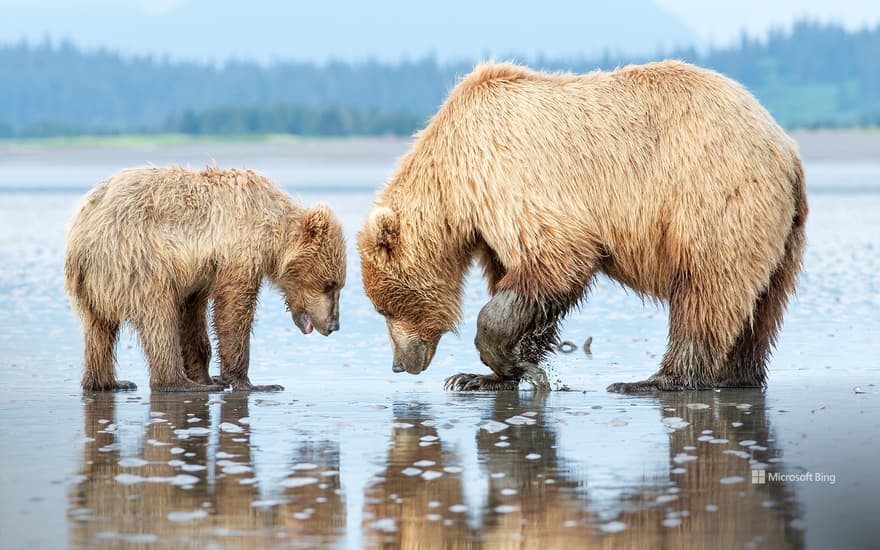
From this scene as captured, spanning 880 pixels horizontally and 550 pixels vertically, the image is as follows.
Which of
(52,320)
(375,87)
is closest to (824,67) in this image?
(375,87)

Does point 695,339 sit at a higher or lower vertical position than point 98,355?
higher

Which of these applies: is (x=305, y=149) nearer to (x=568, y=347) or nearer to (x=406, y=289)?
A: (x=568, y=347)

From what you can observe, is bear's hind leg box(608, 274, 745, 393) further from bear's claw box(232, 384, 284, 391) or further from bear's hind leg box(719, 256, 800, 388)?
bear's claw box(232, 384, 284, 391)

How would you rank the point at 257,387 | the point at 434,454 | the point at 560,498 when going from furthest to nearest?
1. the point at 257,387
2. the point at 434,454
3. the point at 560,498

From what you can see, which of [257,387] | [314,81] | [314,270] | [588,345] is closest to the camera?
[257,387]

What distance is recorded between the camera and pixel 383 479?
5969 millimetres

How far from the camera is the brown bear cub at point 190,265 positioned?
27.5 feet

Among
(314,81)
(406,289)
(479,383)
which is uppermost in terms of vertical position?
(314,81)

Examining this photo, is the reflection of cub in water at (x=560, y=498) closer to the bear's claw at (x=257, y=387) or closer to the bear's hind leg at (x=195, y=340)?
the bear's claw at (x=257, y=387)

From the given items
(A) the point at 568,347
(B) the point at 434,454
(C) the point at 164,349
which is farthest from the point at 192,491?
(A) the point at 568,347

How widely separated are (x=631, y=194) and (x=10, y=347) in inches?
188

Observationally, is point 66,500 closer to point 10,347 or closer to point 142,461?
point 142,461

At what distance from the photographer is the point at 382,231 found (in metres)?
8.68

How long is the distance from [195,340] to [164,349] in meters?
0.65
